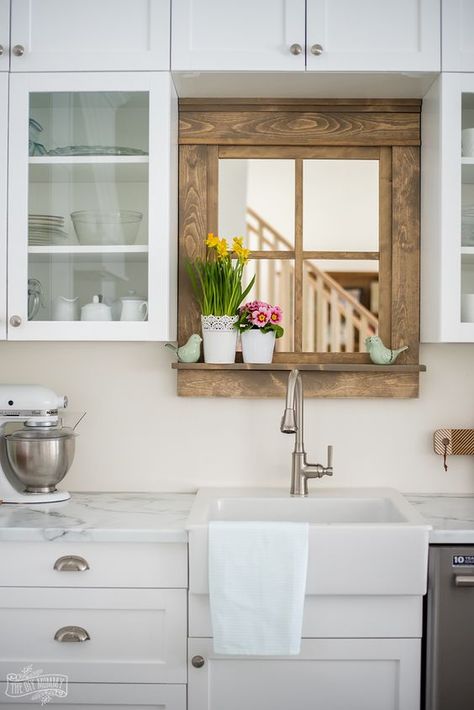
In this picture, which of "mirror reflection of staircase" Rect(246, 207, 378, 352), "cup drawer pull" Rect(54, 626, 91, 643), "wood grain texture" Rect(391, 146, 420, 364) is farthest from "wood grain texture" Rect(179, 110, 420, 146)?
"mirror reflection of staircase" Rect(246, 207, 378, 352)

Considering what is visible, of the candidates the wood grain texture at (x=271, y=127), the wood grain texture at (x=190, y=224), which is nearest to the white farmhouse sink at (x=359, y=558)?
the wood grain texture at (x=190, y=224)

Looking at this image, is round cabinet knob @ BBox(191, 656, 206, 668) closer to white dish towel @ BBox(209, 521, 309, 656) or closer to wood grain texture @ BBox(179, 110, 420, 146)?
white dish towel @ BBox(209, 521, 309, 656)

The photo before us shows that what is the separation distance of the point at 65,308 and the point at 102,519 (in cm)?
64

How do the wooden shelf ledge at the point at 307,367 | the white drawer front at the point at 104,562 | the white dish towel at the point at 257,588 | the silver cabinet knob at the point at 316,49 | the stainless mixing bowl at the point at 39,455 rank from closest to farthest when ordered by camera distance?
the white dish towel at the point at 257,588 < the white drawer front at the point at 104,562 < the silver cabinet knob at the point at 316,49 < the stainless mixing bowl at the point at 39,455 < the wooden shelf ledge at the point at 307,367

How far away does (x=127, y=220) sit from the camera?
Result: 2275 mm

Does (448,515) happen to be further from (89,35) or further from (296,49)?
(89,35)

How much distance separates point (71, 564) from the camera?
201cm

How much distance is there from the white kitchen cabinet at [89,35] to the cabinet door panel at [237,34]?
0.18 ft

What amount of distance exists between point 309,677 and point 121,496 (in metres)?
0.86

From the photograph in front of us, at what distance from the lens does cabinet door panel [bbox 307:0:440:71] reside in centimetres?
221

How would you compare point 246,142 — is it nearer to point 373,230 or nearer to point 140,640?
point 140,640

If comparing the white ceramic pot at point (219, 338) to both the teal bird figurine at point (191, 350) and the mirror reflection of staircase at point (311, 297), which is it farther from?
the mirror reflection of staircase at point (311, 297)

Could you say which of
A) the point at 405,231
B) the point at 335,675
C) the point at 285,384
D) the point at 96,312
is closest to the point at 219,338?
the point at 285,384

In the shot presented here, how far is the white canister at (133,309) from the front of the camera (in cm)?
227
